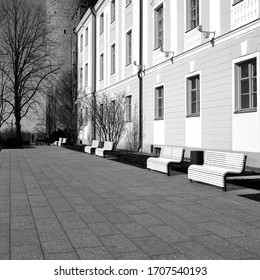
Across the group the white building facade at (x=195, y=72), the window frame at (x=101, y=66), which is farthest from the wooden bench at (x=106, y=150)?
the window frame at (x=101, y=66)

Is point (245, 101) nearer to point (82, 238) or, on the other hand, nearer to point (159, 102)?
point (159, 102)

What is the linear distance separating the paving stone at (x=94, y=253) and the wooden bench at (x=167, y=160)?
23.3ft

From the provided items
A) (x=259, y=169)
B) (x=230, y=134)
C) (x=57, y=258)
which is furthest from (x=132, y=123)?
(x=57, y=258)

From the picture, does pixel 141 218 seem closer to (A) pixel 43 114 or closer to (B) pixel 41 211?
(B) pixel 41 211

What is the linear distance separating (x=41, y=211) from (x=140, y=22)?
61.5 ft

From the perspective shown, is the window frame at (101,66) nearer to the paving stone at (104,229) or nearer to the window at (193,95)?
the window at (193,95)

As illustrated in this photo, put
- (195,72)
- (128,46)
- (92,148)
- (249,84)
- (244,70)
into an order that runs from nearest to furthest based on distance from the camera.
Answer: (249,84) → (244,70) → (195,72) → (92,148) → (128,46)

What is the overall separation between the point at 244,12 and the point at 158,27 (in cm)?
852

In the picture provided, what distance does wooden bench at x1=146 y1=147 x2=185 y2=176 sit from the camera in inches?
452

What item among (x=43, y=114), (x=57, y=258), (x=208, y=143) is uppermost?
(x=43, y=114)

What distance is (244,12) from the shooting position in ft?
43.3

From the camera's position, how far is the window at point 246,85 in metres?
13.2

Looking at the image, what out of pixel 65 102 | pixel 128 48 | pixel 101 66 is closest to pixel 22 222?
pixel 128 48

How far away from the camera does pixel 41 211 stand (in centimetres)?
666
